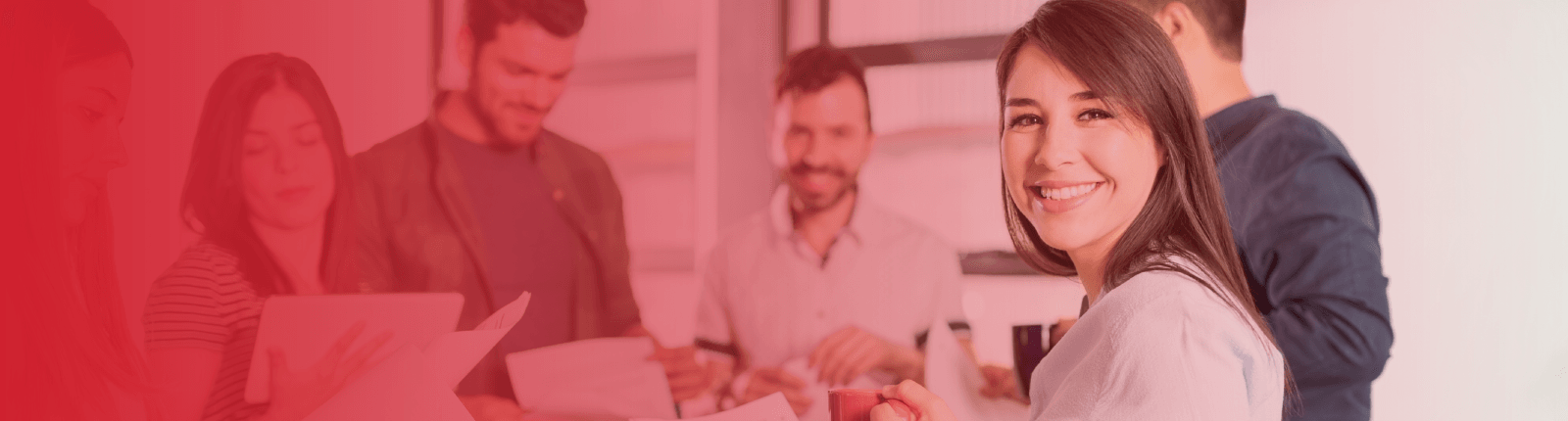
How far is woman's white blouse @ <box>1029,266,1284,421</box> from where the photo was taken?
0.75 meters

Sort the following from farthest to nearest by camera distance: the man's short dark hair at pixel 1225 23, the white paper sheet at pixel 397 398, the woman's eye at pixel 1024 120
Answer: the white paper sheet at pixel 397 398 → the man's short dark hair at pixel 1225 23 → the woman's eye at pixel 1024 120

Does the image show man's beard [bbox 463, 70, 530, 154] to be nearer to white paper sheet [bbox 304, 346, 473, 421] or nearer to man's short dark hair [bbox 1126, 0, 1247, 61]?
white paper sheet [bbox 304, 346, 473, 421]

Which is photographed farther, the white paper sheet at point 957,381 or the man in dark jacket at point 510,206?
the man in dark jacket at point 510,206

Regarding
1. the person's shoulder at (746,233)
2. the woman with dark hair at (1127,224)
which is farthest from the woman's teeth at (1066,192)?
the person's shoulder at (746,233)

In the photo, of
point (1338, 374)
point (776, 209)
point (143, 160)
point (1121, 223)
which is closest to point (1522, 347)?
point (1338, 374)

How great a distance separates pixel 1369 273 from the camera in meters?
1.13

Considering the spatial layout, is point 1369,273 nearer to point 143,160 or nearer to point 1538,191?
point 1538,191

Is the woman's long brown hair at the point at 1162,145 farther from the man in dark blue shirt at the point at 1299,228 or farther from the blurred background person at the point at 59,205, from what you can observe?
the blurred background person at the point at 59,205

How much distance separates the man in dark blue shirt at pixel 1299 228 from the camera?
110 cm

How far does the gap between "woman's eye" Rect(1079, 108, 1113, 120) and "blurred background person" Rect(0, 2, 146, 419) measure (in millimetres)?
1805

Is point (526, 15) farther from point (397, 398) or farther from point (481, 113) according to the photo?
point (397, 398)

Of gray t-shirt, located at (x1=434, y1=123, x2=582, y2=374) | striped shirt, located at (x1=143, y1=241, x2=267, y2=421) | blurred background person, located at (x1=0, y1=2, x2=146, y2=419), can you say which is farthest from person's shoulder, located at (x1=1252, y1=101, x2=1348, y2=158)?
blurred background person, located at (x1=0, y1=2, x2=146, y2=419)

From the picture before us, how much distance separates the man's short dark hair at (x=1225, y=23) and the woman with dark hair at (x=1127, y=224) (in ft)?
1.02

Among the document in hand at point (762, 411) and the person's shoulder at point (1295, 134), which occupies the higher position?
the person's shoulder at point (1295, 134)
